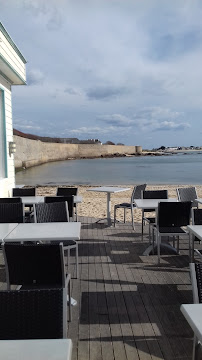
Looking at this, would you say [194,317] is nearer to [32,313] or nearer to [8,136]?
[32,313]

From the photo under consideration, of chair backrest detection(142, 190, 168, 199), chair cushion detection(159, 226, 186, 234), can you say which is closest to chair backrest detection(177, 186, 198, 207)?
chair backrest detection(142, 190, 168, 199)

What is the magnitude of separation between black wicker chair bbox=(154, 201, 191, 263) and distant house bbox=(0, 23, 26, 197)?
146 inches

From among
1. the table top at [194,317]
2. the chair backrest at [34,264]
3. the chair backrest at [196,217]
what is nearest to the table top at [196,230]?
the chair backrest at [196,217]

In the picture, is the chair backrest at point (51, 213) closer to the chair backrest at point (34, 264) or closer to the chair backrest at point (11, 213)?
the chair backrest at point (11, 213)

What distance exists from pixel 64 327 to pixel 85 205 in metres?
9.32

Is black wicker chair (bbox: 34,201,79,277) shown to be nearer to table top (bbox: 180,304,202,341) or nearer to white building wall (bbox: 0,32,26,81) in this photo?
table top (bbox: 180,304,202,341)

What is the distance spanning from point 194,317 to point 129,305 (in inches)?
66.1

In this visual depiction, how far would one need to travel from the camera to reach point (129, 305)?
3.15m

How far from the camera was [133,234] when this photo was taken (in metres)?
5.96

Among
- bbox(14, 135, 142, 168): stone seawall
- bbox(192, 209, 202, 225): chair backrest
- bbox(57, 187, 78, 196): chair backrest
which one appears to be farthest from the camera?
bbox(14, 135, 142, 168): stone seawall

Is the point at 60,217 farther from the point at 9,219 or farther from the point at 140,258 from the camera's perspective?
the point at 140,258

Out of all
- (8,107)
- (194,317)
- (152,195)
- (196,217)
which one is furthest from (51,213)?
(8,107)

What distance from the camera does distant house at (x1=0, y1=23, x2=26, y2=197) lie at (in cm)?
677

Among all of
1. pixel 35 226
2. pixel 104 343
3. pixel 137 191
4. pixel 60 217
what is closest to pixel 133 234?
pixel 137 191
